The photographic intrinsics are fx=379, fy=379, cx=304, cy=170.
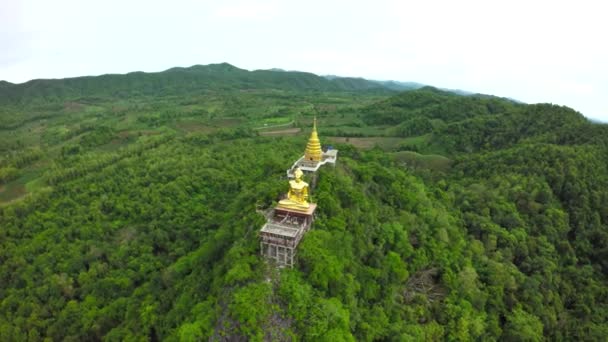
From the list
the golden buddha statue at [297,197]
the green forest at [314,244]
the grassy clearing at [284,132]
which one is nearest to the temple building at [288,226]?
the golden buddha statue at [297,197]

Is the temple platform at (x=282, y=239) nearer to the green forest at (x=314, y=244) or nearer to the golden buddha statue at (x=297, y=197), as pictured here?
the golden buddha statue at (x=297, y=197)

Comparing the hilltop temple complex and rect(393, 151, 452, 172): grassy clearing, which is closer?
the hilltop temple complex

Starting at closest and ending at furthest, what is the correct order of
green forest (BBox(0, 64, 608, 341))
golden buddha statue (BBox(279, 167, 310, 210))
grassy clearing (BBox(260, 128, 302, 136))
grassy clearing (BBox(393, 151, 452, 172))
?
green forest (BBox(0, 64, 608, 341)) < golden buddha statue (BBox(279, 167, 310, 210)) < grassy clearing (BBox(393, 151, 452, 172)) < grassy clearing (BBox(260, 128, 302, 136))

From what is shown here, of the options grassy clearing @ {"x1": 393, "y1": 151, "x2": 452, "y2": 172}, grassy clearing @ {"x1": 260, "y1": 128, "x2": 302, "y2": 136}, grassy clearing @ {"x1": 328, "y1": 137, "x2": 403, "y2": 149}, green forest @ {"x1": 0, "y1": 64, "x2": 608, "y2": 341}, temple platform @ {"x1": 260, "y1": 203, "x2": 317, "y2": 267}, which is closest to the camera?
temple platform @ {"x1": 260, "y1": 203, "x2": 317, "y2": 267}

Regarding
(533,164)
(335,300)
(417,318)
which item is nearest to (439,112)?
(533,164)

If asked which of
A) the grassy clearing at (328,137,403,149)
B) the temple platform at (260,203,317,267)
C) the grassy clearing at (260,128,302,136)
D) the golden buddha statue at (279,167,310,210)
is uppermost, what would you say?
the golden buddha statue at (279,167,310,210)

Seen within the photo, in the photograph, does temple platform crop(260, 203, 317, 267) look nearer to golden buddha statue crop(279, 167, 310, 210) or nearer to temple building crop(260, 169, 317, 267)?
temple building crop(260, 169, 317, 267)

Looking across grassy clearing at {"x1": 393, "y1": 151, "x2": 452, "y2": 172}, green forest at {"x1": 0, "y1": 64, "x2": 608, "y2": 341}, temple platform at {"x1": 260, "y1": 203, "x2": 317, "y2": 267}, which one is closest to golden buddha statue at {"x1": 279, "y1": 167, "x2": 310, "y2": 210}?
temple platform at {"x1": 260, "y1": 203, "x2": 317, "y2": 267}

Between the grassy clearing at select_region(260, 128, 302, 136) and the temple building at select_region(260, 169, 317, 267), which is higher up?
the temple building at select_region(260, 169, 317, 267)

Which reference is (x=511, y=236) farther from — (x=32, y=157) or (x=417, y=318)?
(x=32, y=157)
